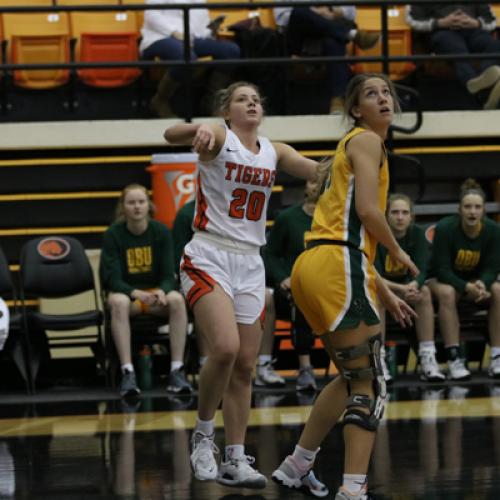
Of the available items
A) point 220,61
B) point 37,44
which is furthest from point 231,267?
point 37,44

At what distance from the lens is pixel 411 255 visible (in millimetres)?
9500

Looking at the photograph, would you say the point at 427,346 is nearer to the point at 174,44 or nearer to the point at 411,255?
the point at 411,255

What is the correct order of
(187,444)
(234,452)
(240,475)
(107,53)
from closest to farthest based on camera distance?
(240,475)
(234,452)
(187,444)
(107,53)

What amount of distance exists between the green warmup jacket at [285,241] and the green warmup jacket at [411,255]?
2.02ft

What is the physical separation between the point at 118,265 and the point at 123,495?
13.6ft

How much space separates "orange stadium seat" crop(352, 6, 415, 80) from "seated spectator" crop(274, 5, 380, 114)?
0.44 meters

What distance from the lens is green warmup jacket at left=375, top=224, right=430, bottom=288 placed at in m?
9.49

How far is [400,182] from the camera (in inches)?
476

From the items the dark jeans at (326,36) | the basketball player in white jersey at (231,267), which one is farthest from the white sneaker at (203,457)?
the dark jeans at (326,36)

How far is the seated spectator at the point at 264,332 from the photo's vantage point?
939 centimetres

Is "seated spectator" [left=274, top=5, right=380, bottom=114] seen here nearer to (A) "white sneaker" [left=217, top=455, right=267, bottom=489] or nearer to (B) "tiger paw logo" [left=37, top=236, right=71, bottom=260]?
(B) "tiger paw logo" [left=37, top=236, right=71, bottom=260]

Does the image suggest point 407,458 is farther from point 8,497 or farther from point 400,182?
point 400,182

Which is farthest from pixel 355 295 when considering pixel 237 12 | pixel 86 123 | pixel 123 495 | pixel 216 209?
pixel 237 12

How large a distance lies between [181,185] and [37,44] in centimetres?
229
